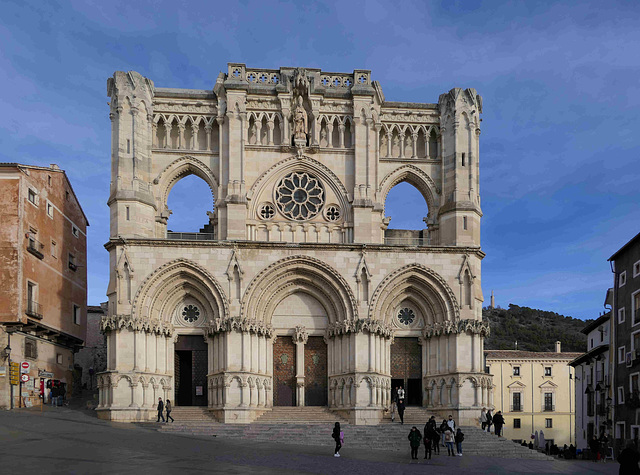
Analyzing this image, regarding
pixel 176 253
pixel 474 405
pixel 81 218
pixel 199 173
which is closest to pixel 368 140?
pixel 199 173

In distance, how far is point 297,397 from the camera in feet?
113

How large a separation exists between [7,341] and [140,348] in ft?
20.7

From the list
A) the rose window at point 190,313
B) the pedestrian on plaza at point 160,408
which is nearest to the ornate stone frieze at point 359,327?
the rose window at point 190,313

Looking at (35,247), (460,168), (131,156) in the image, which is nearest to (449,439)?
(460,168)

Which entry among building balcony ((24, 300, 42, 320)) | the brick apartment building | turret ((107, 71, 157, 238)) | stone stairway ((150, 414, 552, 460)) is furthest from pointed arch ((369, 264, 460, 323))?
the brick apartment building

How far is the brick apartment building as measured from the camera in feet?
112

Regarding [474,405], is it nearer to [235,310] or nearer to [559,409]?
[235,310]

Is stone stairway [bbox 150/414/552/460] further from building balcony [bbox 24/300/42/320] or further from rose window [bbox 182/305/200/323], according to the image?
building balcony [bbox 24/300/42/320]

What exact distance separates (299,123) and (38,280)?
14.7 metres

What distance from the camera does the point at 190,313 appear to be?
34.5 m

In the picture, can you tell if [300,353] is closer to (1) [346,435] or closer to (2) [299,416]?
(2) [299,416]

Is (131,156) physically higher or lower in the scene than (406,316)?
higher

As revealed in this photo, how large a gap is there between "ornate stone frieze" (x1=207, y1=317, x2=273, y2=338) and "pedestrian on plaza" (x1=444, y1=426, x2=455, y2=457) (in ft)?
32.8

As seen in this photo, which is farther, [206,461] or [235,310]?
[235,310]
